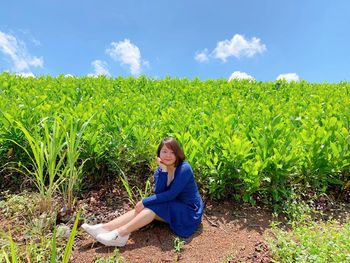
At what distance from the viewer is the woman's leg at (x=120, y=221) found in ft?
12.2

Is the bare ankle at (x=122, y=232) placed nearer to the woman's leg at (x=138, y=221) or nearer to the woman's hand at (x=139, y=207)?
the woman's leg at (x=138, y=221)

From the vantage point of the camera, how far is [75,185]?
4379mm

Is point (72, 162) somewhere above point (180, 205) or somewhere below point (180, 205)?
above

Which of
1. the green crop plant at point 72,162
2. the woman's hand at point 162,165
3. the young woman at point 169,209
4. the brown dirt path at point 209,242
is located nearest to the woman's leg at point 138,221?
the young woman at point 169,209

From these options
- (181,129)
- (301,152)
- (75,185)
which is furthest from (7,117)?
(301,152)

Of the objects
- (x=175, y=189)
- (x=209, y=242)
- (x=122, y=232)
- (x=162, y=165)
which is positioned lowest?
(x=209, y=242)

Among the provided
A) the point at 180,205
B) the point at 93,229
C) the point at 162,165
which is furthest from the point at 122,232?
the point at 162,165

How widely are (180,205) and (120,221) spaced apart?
23.7 inches

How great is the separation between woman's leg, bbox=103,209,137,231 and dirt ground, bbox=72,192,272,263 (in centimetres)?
18

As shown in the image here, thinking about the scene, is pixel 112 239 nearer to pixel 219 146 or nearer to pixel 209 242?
pixel 209 242

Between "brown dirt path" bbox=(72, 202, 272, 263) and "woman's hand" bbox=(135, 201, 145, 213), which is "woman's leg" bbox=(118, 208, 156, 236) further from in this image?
"brown dirt path" bbox=(72, 202, 272, 263)

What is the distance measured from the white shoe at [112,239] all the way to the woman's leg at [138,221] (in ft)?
0.15

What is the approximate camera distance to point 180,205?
3762mm

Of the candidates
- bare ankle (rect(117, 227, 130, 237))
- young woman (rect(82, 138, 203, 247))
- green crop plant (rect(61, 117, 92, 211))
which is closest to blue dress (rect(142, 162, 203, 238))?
young woman (rect(82, 138, 203, 247))
